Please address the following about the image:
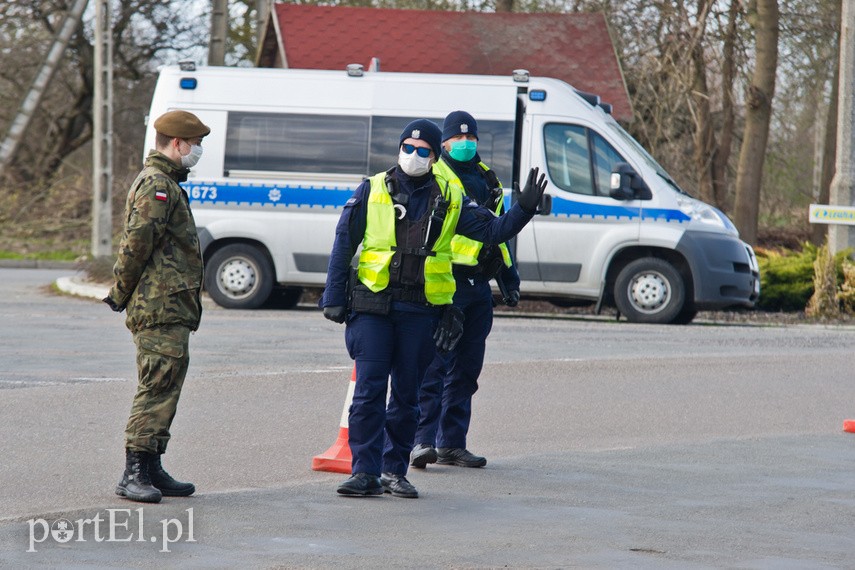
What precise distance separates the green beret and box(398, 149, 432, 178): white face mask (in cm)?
90

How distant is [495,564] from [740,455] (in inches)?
124

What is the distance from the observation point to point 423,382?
7.33 m

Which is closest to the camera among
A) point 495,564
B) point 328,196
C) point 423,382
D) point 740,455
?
point 495,564

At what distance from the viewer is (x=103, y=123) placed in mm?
21578

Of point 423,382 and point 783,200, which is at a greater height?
point 783,200

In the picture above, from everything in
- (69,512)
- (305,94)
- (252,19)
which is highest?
(252,19)

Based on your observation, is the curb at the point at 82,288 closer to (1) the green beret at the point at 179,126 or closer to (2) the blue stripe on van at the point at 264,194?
(2) the blue stripe on van at the point at 264,194

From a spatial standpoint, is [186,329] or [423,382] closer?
[186,329]

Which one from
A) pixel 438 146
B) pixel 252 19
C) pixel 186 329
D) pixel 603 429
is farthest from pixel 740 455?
pixel 252 19

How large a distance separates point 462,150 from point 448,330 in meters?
1.09

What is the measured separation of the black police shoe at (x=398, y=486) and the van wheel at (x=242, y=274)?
10433mm

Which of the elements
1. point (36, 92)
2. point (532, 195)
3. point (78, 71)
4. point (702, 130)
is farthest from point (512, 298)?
point (78, 71)

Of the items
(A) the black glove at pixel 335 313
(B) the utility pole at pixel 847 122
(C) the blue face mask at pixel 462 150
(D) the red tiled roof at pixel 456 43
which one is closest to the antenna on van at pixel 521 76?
(B) the utility pole at pixel 847 122

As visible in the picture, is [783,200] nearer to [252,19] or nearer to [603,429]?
[252,19]
